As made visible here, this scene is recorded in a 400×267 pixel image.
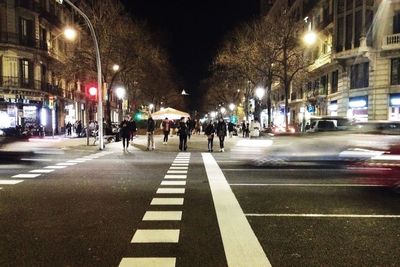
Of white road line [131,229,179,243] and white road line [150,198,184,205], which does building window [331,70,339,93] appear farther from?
white road line [131,229,179,243]

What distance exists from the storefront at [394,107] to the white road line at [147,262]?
3283 centimetres

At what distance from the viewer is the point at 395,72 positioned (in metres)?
34.9

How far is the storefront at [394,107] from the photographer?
114 ft

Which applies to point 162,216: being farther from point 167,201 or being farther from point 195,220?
point 167,201

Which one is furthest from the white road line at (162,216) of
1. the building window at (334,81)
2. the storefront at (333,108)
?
the building window at (334,81)

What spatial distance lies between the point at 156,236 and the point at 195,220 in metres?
1.16

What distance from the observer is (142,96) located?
218 feet

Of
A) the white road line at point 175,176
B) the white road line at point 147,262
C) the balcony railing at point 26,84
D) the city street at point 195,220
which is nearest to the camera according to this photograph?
the white road line at point 147,262

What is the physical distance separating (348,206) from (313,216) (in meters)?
1.30

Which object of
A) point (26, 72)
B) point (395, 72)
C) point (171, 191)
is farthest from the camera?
point (26, 72)

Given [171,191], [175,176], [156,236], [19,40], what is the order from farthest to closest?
[19,40], [175,176], [171,191], [156,236]

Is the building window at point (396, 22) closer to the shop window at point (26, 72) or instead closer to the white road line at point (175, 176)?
the white road line at point (175, 176)

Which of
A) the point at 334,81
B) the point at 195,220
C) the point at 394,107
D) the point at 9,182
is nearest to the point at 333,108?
the point at 334,81

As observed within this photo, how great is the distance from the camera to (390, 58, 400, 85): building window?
114 feet
